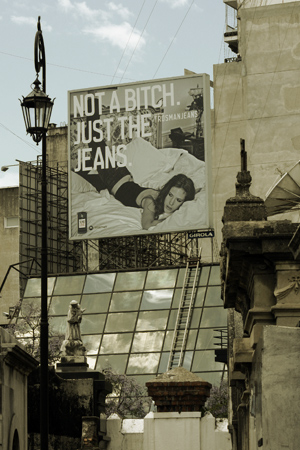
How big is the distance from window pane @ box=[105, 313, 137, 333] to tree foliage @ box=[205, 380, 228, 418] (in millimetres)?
7708

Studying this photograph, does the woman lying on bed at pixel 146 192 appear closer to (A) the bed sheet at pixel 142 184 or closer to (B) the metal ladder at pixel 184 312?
(A) the bed sheet at pixel 142 184

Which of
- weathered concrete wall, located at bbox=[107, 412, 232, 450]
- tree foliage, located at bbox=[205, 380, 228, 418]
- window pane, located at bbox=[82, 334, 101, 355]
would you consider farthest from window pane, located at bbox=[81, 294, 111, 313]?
weathered concrete wall, located at bbox=[107, 412, 232, 450]

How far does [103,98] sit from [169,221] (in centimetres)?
850

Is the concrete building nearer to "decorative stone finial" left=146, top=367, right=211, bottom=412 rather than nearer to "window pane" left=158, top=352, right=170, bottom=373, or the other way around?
"window pane" left=158, top=352, right=170, bottom=373

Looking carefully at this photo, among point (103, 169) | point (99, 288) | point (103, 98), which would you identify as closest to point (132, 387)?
point (99, 288)

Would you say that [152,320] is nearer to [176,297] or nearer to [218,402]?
[176,297]

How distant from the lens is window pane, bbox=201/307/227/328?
56.9 metres

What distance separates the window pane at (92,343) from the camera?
5838cm

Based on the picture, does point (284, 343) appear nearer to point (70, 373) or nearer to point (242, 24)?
point (70, 373)

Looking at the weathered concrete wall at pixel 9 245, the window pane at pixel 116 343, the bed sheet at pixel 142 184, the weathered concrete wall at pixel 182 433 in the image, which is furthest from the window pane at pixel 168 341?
the weathered concrete wall at pixel 182 433

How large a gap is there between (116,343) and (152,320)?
7.17 ft

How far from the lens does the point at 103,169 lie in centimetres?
6134

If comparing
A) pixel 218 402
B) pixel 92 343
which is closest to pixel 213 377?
pixel 218 402

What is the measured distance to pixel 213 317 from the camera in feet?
188
